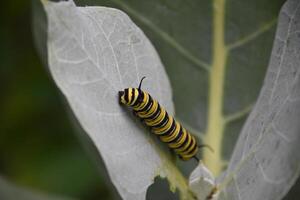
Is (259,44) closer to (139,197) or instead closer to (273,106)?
(273,106)

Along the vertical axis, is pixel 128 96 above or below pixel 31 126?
above

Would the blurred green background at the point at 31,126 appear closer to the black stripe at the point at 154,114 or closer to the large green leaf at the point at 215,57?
the large green leaf at the point at 215,57

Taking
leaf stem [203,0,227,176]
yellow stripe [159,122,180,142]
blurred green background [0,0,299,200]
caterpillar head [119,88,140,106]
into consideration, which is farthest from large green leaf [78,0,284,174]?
blurred green background [0,0,299,200]

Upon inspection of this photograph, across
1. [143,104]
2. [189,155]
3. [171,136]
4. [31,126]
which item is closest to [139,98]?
[143,104]

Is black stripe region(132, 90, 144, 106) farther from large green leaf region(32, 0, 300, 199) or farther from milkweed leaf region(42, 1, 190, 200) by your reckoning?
large green leaf region(32, 0, 300, 199)

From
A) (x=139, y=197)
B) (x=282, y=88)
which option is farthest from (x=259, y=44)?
(x=139, y=197)

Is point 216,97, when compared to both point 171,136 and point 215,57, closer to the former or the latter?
point 215,57

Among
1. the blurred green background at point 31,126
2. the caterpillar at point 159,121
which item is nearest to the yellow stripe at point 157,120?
the caterpillar at point 159,121
